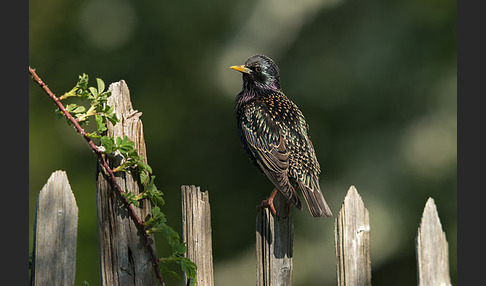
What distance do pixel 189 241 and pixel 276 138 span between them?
3.15ft

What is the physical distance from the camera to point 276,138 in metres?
3.95

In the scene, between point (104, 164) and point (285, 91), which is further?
point (285, 91)

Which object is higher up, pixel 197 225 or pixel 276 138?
pixel 276 138

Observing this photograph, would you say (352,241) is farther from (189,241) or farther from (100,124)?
(100,124)

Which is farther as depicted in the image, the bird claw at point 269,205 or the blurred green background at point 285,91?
the blurred green background at point 285,91

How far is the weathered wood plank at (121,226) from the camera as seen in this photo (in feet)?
10.6

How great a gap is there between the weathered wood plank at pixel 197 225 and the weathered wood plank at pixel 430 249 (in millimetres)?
979

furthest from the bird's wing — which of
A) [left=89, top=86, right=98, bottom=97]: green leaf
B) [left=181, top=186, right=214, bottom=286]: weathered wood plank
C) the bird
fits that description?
[left=89, top=86, right=98, bottom=97]: green leaf

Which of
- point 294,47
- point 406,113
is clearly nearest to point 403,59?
point 406,113

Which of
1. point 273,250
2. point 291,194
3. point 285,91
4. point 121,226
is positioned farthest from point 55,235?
point 285,91

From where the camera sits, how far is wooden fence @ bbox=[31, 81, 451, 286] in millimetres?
3111

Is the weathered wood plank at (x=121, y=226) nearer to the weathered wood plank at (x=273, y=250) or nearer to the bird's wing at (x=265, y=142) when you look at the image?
the weathered wood plank at (x=273, y=250)

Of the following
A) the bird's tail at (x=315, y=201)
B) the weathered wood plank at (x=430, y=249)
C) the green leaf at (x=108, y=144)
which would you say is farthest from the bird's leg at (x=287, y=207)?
the green leaf at (x=108, y=144)

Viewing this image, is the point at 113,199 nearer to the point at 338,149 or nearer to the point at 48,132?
the point at 338,149
